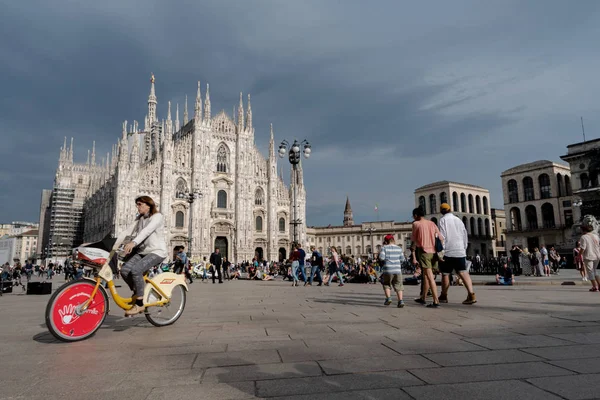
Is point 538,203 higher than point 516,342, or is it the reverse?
point 538,203

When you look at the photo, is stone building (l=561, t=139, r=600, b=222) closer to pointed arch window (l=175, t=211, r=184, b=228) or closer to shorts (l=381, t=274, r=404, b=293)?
shorts (l=381, t=274, r=404, b=293)

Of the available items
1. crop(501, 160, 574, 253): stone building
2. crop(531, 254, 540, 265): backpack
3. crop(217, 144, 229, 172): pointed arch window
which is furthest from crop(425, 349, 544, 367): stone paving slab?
crop(501, 160, 574, 253): stone building

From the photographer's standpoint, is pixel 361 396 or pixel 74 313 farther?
pixel 74 313

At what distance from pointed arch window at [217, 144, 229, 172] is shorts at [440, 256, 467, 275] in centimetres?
4101

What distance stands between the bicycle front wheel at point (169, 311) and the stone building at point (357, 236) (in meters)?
67.0

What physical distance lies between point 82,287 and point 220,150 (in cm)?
4339

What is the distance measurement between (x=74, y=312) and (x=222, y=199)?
138ft

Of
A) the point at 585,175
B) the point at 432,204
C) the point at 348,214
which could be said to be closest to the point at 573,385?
the point at 585,175

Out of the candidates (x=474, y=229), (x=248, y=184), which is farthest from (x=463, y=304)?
(x=474, y=229)

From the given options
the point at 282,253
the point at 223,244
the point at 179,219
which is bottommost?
the point at 282,253

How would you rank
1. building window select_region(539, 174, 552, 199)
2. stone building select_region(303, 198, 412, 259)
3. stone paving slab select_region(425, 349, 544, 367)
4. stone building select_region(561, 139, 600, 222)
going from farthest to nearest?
1. stone building select_region(303, 198, 412, 259)
2. building window select_region(539, 174, 552, 199)
3. stone building select_region(561, 139, 600, 222)
4. stone paving slab select_region(425, 349, 544, 367)

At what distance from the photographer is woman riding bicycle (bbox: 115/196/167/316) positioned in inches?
191

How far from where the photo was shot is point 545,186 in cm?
5062

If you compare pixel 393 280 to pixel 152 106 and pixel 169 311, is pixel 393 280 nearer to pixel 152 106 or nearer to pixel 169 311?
pixel 169 311
